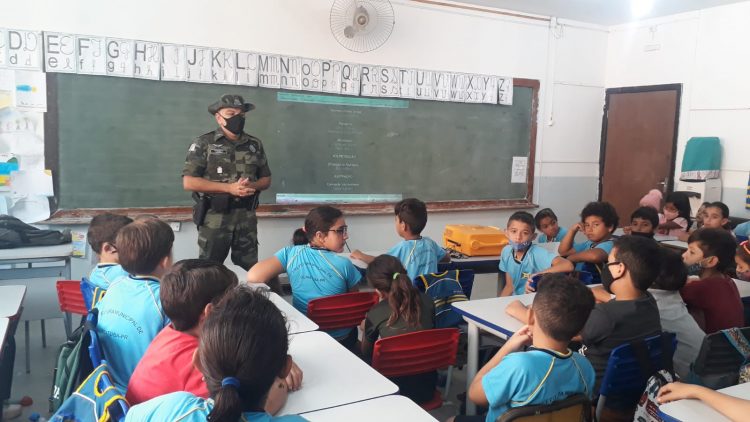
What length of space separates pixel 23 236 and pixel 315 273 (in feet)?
6.82

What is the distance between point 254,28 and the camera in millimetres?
4742

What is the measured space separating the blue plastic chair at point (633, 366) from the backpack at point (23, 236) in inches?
130

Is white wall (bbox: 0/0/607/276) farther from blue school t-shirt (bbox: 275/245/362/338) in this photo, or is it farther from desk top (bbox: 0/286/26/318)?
blue school t-shirt (bbox: 275/245/362/338)

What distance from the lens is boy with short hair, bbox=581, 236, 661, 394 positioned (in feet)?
7.06

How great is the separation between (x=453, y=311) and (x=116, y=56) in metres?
3.15

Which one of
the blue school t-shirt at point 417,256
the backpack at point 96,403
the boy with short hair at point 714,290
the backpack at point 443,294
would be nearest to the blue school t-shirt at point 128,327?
the backpack at point 96,403

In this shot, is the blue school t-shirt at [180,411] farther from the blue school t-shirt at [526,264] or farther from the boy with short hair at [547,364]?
the blue school t-shirt at [526,264]

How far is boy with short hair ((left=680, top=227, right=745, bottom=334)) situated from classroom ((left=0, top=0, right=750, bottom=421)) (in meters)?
0.06

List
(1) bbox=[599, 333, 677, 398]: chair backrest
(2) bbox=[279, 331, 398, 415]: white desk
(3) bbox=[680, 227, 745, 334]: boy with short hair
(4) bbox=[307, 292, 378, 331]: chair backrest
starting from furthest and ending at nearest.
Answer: (3) bbox=[680, 227, 745, 334]: boy with short hair, (4) bbox=[307, 292, 378, 331]: chair backrest, (1) bbox=[599, 333, 677, 398]: chair backrest, (2) bbox=[279, 331, 398, 415]: white desk

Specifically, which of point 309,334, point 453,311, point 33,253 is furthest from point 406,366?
point 33,253

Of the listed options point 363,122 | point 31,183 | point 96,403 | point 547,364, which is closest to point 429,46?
point 363,122

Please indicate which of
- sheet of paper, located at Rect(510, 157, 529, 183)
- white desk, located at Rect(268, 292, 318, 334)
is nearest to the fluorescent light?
sheet of paper, located at Rect(510, 157, 529, 183)

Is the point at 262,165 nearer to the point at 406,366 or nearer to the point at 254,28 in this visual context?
the point at 254,28

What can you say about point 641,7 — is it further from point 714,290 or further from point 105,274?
point 105,274
